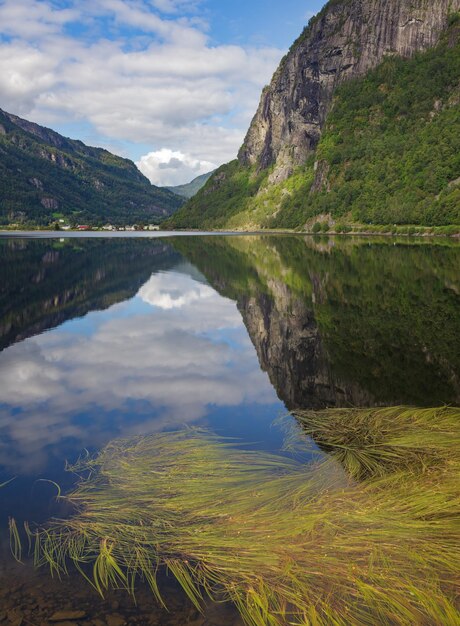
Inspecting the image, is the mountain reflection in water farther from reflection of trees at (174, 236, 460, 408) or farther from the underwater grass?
the underwater grass

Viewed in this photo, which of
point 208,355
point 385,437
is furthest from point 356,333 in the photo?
point 385,437

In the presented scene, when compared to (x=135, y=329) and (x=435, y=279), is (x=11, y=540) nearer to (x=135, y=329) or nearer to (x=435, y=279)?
(x=135, y=329)

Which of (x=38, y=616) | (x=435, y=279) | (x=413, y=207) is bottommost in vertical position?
(x=38, y=616)

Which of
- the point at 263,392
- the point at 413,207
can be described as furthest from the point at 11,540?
the point at 413,207

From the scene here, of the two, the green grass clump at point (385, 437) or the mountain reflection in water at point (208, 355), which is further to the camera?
the mountain reflection in water at point (208, 355)

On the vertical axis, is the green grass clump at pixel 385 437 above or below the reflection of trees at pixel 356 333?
below

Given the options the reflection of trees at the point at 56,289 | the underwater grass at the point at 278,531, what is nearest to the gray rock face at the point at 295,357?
A: the underwater grass at the point at 278,531

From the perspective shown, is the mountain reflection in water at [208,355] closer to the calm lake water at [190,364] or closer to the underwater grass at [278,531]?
the calm lake water at [190,364]
